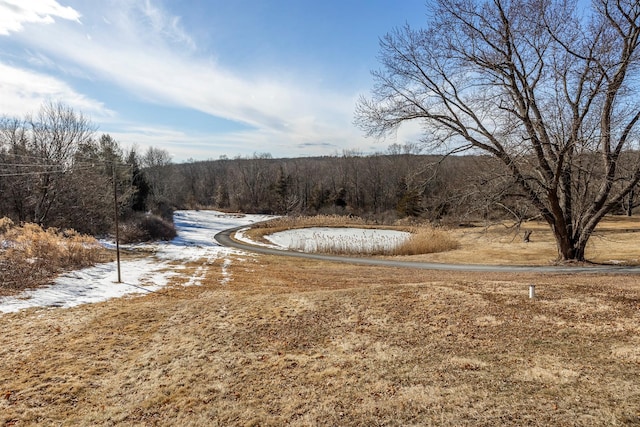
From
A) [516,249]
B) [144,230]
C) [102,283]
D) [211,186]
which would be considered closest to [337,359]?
[102,283]

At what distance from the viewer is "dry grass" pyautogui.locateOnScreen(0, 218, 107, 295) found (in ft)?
34.8

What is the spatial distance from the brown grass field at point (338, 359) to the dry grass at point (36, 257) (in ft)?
10.5

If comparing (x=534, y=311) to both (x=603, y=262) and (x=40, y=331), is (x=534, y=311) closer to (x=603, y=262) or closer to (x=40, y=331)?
(x=40, y=331)

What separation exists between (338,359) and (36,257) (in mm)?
12173

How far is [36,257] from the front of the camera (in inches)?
492

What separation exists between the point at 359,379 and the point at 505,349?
2617mm

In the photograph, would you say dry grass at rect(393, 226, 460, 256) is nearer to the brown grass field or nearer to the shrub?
the brown grass field

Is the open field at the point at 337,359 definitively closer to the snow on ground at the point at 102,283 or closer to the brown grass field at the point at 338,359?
the brown grass field at the point at 338,359

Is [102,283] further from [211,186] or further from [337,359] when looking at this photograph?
[211,186]

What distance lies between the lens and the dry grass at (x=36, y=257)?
417 inches

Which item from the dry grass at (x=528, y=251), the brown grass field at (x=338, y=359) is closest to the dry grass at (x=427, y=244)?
the dry grass at (x=528, y=251)

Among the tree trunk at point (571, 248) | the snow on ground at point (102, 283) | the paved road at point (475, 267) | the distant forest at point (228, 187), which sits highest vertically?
the distant forest at point (228, 187)

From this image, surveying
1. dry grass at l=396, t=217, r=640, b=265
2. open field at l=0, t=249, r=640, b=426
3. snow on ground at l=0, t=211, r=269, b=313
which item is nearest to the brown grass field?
open field at l=0, t=249, r=640, b=426

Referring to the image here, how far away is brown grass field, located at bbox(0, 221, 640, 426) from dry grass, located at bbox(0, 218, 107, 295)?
10.5 feet
